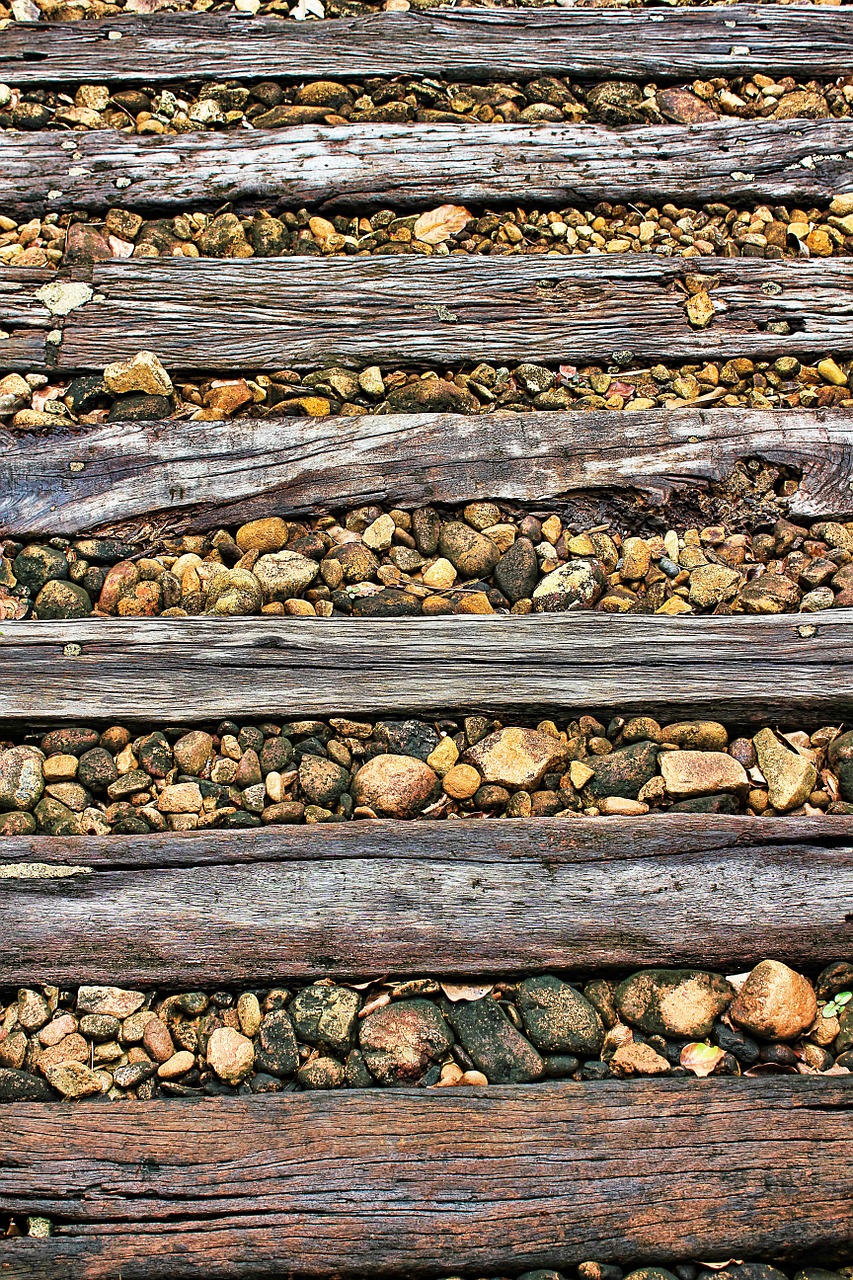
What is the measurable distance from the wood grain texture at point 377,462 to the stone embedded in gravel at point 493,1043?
1.27 m

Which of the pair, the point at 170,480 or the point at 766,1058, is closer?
the point at 766,1058

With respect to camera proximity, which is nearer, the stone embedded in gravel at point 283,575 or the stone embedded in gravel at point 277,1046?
the stone embedded in gravel at point 277,1046

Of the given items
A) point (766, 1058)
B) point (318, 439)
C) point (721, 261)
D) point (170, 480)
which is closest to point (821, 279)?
point (721, 261)

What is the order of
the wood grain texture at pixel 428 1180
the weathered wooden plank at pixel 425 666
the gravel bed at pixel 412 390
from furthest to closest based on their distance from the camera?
the gravel bed at pixel 412 390 < the weathered wooden plank at pixel 425 666 < the wood grain texture at pixel 428 1180

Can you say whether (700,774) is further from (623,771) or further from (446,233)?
(446,233)

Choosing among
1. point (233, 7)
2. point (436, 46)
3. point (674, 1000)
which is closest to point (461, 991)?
point (674, 1000)

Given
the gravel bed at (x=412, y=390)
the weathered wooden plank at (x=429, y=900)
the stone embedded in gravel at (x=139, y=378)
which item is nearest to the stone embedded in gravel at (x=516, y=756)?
the weathered wooden plank at (x=429, y=900)

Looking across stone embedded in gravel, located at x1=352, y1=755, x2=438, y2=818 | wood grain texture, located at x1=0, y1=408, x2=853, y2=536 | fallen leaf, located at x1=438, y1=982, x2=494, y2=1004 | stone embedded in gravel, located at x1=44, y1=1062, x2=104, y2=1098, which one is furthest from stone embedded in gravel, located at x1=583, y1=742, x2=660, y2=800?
stone embedded in gravel, located at x1=44, y1=1062, x2=104, y2=1098

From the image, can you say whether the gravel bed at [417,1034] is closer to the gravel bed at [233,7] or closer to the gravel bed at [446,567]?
the gravel bed at [446,567]

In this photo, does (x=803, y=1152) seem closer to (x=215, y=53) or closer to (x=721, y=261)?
(x=721, y=261)

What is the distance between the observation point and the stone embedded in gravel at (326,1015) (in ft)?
6.04

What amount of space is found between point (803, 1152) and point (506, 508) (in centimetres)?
157

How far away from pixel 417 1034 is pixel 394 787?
50cm

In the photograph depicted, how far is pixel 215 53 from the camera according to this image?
11.6ft
